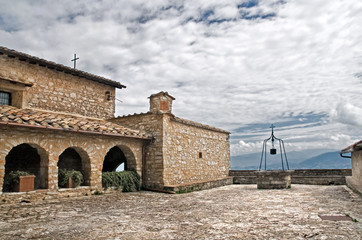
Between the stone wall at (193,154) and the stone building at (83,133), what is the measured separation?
4 centimetres

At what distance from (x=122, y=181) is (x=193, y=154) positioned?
4.30 metres

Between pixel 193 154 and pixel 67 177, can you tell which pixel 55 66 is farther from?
pixel 193 154

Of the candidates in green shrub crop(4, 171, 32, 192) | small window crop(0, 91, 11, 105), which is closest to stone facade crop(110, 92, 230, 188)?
small window crop(0, 91, 11, 105)

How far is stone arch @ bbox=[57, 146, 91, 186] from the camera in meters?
10.4

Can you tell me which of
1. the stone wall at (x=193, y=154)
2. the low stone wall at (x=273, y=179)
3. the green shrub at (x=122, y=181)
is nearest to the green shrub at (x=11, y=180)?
the green shrub at (x=122, y=181)

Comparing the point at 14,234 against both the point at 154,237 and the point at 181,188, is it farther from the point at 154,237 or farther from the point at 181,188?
the point at 181,188

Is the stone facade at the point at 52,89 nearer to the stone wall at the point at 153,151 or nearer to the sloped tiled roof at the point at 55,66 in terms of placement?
the sloped tiled roof at the point at 55,66

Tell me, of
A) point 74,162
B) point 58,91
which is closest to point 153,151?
point 74,162

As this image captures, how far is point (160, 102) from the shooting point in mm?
12617

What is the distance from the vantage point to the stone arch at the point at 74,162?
408 inches

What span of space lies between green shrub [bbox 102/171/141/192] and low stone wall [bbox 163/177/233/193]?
52.2 inches

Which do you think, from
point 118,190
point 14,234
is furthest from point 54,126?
point 14,234

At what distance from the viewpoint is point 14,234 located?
483 cm

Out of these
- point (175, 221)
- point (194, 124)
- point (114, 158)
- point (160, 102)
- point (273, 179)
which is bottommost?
point (175, 221)
